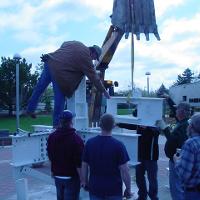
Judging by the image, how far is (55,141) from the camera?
544 cm

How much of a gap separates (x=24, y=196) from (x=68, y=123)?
2289mm

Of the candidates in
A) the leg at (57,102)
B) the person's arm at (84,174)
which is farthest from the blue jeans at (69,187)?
the leg at (57,102)

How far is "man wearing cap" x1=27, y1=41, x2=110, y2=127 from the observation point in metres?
6.60

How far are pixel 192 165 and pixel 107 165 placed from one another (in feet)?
2.93

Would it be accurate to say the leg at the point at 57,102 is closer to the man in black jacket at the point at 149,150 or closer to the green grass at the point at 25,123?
the man in black jacket at the point at 149,150

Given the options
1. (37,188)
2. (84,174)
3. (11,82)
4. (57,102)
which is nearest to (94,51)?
(57,102)

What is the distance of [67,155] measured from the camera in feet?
17.5

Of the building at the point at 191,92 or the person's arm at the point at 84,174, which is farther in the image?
the building at the point at 191,92

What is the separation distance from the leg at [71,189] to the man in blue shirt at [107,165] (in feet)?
2.27

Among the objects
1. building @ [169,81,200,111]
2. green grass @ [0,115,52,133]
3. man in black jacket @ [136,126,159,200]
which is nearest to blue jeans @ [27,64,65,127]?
man in black jacket @ [136,126,159,200]

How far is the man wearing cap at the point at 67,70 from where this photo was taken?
6.60 m

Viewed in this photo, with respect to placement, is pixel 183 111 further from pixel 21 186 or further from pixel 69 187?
pixel 21 186

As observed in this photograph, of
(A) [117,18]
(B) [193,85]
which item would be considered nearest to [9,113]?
(B) [193,85]

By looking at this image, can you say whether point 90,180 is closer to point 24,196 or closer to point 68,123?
point 68,123
